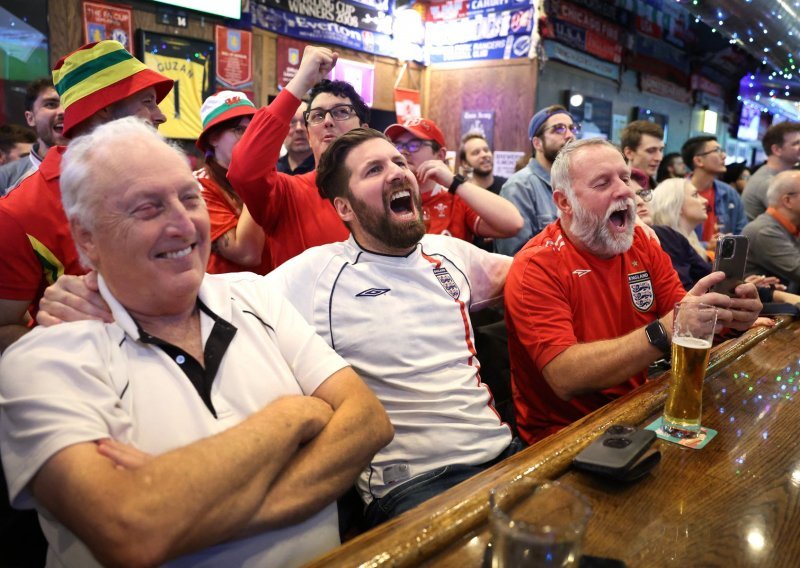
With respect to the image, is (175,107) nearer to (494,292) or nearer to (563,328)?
(494,292)

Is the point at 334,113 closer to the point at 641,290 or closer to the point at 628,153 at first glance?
the point at 641,290

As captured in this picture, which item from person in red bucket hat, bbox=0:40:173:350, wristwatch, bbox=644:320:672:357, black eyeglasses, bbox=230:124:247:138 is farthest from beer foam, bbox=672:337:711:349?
black eyeglasses, bbox=230:124:247:138

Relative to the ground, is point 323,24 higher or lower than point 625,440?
higher

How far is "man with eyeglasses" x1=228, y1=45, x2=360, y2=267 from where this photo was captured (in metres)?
2.18

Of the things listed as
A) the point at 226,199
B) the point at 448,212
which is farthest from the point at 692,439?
the point at 226,199

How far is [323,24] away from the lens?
597cm

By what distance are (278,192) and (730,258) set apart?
1.60 m

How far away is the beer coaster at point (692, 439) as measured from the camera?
1.28 metres

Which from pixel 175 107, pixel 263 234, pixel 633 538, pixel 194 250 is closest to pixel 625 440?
pixel 633 538

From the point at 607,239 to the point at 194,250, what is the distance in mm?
1424

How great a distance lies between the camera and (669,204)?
3.56m

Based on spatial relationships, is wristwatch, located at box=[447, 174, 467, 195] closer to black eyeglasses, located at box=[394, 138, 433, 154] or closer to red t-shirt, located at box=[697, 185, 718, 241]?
black eyeglasses, located at box=[394, 138, 433, 154]

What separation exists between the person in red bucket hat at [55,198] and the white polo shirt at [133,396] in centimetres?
58

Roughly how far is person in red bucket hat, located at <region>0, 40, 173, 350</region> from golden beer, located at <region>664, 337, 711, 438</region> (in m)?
1.62
